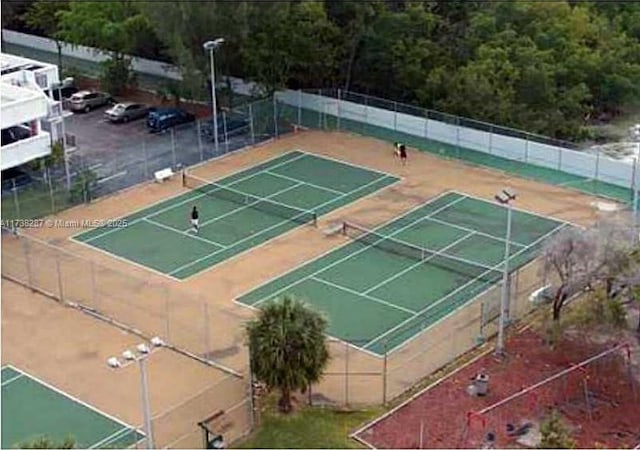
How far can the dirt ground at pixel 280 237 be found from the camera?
36406 millimetres

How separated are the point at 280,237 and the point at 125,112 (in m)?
16.1

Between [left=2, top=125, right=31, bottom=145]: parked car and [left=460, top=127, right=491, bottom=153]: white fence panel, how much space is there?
18358 mm

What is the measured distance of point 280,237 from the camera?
4344cm

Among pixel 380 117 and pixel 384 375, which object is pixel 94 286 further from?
pixel 380 117

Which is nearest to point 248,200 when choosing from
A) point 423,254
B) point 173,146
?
point 173,146

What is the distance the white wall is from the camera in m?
48.2

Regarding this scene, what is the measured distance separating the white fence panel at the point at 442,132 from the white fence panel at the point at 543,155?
12.5ft

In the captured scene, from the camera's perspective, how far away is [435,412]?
32.1 m

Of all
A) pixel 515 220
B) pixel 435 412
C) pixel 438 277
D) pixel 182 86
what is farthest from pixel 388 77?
pixel 435 412

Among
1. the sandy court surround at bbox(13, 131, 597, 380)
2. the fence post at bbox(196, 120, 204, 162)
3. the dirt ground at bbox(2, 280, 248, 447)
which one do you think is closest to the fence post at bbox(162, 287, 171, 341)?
the dirt ground at bbox(2, 280, 248, 447)

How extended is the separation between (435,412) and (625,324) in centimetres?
671

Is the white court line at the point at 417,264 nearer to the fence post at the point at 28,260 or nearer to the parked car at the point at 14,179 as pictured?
the fence post at the point at 28,260

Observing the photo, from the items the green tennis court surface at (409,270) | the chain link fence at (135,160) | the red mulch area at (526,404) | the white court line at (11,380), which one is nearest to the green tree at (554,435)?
the red mulch area at (526,404)

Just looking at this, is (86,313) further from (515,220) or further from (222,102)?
(222,102)
